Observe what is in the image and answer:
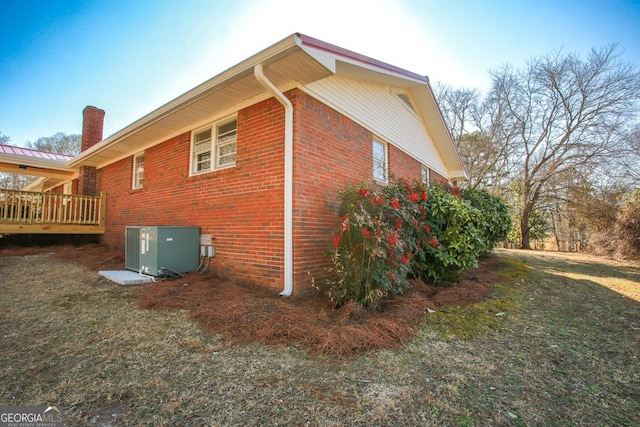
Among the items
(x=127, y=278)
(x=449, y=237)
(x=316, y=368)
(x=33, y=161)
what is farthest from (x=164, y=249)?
(x=33, y=161)

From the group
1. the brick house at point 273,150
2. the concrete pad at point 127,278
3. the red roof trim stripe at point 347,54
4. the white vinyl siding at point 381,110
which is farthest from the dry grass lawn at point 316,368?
the white vinyl siding at point 381,110

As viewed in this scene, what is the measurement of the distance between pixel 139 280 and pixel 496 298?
6.05 metres

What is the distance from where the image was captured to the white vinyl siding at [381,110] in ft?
17.7

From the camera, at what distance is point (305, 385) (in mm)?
2084

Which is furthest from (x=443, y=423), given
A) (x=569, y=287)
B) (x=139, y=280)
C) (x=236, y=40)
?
(x=236, y=40)

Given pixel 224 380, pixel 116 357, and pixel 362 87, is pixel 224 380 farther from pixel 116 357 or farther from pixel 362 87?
pixel 362 87

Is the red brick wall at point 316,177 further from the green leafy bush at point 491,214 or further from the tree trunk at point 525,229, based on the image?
the tree trunk at point 525,229

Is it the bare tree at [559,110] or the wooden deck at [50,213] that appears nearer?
the wooden deck at [50,213]

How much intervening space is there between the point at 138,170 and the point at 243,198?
5.32 meters

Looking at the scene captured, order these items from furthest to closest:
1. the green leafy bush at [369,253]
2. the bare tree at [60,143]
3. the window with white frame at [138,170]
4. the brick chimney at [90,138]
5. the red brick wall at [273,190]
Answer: the bare tree at [60,143]
the brick chimney at [90,138]
the window with white frame at [138,170]
the red brick wall at [273,190]
the green leafy bush at [369,253]

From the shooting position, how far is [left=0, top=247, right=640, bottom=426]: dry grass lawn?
1.78 meters

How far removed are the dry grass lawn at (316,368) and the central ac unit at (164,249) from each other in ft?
Answer: 3.39

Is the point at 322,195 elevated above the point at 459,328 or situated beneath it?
elevated above

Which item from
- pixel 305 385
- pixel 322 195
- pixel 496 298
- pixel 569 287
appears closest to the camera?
pixel 305 385
